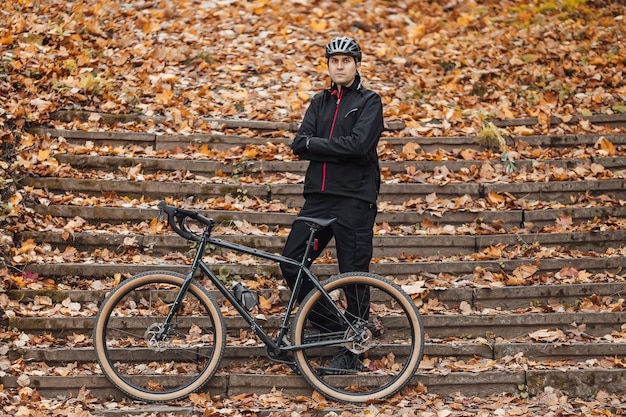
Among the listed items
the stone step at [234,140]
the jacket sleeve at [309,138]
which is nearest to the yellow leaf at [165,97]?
the stone step at [234,140]

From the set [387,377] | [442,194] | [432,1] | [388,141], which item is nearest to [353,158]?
[387,377]

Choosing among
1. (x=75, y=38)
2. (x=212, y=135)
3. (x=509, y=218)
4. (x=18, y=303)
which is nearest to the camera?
(x=18, y=303)

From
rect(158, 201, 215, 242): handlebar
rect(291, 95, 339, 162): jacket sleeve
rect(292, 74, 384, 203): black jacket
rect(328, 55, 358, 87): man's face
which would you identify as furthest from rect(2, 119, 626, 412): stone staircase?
rect(328, 55, 358, 87): man's face

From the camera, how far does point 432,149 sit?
834 cm

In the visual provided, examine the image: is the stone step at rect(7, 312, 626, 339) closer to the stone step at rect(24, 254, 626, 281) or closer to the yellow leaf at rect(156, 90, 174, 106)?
the stone step at rect(24, 254, 626, 281)

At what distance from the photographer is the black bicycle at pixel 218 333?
5.55 meters

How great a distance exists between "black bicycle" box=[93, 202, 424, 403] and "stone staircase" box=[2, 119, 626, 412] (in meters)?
0.22

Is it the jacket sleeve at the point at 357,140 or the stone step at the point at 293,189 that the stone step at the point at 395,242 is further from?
the jacket sleeve at the point at 357,140

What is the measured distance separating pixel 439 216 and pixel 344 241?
6.08ft

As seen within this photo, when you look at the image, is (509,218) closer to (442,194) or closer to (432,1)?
(442,194)

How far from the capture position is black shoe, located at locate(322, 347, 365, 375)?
579cm

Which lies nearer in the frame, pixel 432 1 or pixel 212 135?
pixel 212 135

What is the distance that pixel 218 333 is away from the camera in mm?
5590

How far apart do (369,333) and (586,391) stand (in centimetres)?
158
